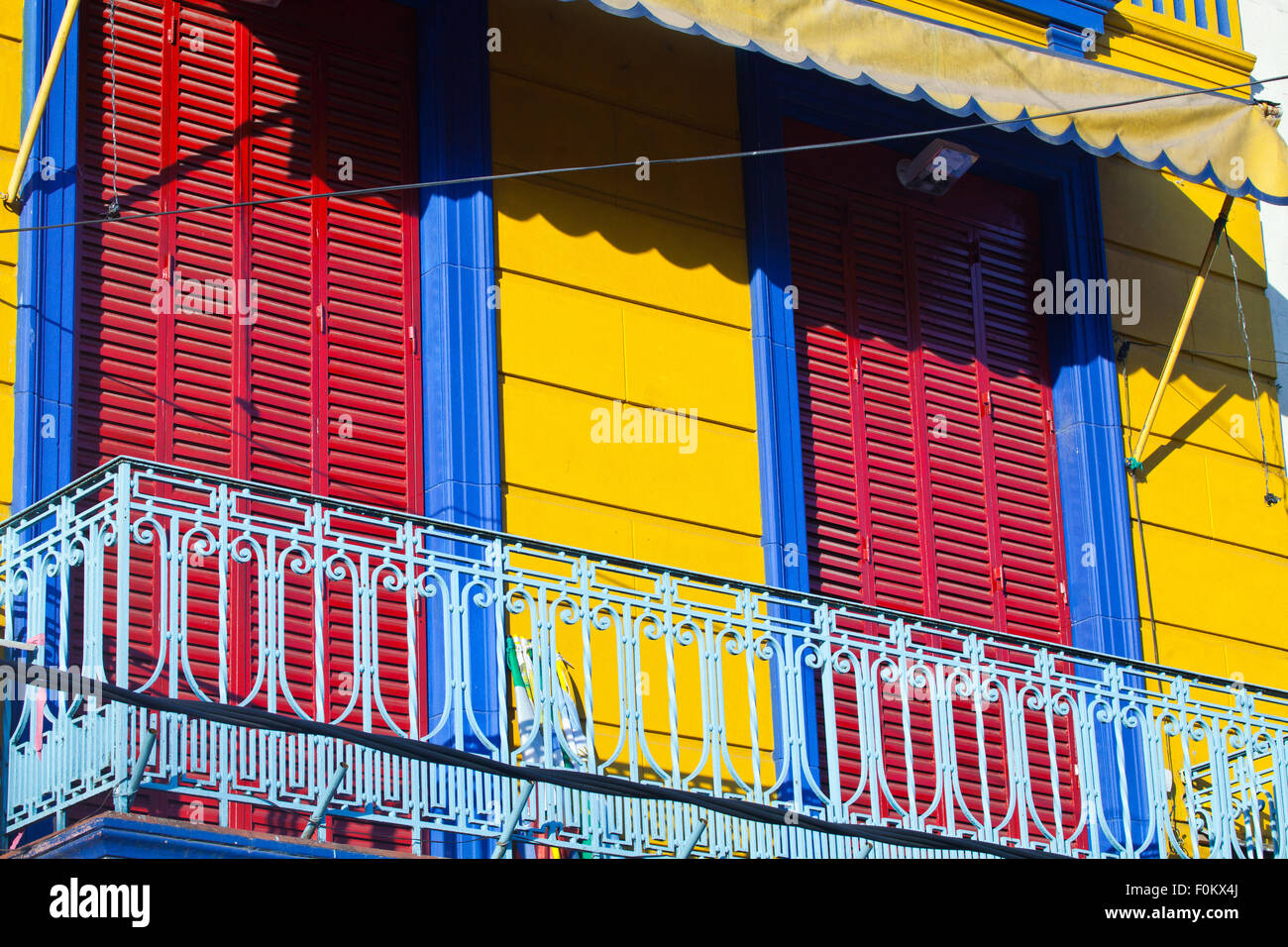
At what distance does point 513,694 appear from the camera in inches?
355

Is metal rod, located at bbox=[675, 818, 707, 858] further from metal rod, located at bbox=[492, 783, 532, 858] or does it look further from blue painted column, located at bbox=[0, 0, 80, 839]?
blue painted column, located at bbox=[0, 0, 80, 839]

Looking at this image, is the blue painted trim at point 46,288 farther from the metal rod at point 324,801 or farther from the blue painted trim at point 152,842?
the metal rod at point 324,801

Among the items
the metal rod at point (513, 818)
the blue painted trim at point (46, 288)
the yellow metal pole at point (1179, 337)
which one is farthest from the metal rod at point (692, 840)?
the yellow metal pole at point (1179, 337)

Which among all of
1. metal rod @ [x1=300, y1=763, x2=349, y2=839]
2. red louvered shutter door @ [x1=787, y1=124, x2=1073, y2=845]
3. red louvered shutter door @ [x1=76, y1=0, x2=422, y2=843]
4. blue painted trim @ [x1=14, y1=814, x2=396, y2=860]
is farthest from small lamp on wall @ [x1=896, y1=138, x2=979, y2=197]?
blue painted trim @ [x1=14, y1=814, x2=396, y2=860]

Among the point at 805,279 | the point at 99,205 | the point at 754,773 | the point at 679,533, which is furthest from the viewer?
the point at 805,279

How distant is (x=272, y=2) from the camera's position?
9.74 meters

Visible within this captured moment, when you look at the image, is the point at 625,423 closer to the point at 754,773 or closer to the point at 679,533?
the point at 679,533

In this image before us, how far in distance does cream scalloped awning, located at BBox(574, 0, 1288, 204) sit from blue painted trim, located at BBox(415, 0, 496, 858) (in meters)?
1.11

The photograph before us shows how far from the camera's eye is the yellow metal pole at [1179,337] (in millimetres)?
11203

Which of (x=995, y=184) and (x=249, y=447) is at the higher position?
(x=995, y=184)

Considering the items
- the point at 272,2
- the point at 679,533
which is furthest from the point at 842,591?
the point at 272,2

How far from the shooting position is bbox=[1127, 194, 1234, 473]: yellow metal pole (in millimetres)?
11203

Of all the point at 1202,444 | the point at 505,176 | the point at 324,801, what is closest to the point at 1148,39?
the point at 1202,444
